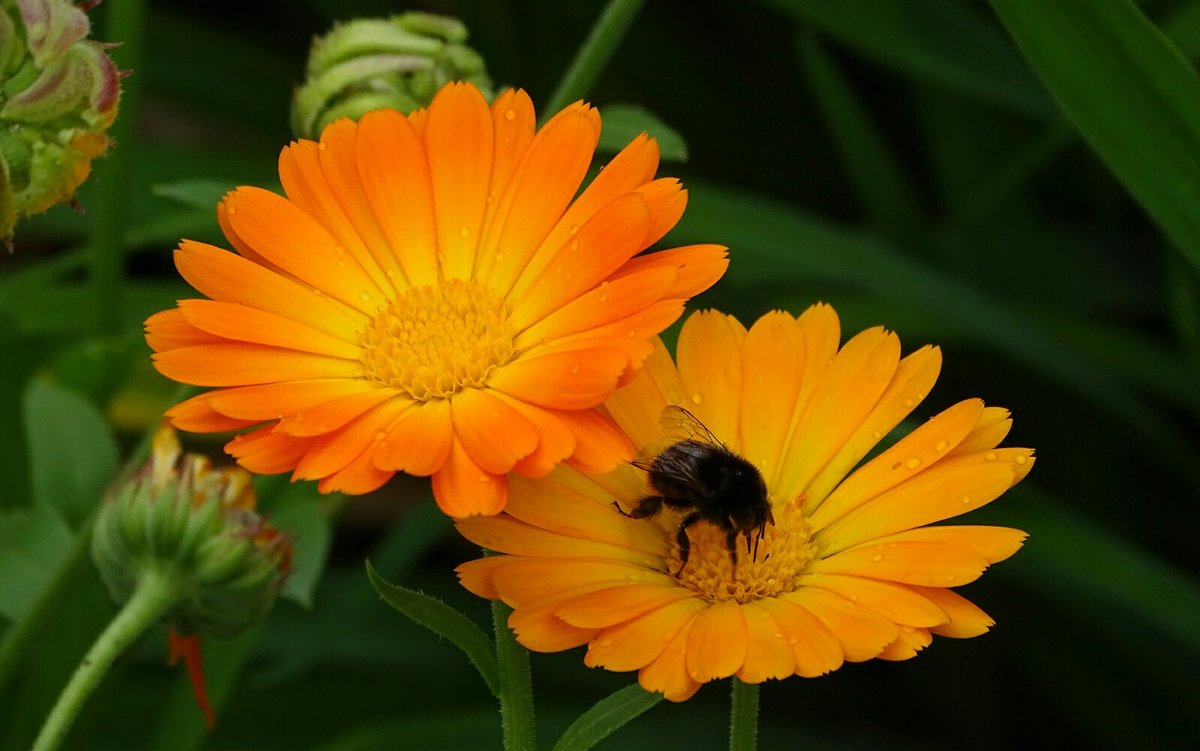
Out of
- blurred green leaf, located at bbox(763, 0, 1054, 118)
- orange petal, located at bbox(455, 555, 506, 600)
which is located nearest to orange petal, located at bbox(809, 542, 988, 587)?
orange petal, located at bbox(455, 555, 506, 600)

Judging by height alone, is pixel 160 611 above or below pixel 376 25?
below

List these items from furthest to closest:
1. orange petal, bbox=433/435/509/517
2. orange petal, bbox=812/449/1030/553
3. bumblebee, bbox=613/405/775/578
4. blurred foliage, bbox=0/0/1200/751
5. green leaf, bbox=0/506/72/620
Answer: blurred foliage, bbox=0/0/1200/751 → green leaf, bbox=0/506/72/620 → bumblebee, bbox=613/405/775/578 → orange petal, bbox=812/449/1030/553 → orange petal, bbox=433/435/509/517

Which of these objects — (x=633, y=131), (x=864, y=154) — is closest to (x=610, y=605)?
(x=633, y=131)

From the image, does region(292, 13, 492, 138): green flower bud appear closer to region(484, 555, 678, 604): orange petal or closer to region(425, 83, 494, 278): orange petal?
region(425, 83, 494, 278): orange petal

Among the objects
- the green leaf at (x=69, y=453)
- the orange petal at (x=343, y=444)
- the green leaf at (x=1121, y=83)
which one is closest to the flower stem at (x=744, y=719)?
the orange petal at (x=343, y=444)

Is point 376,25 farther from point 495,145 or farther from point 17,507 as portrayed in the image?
point 17,507

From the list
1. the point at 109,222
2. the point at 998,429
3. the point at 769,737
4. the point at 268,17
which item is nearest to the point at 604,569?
the point at 998,429

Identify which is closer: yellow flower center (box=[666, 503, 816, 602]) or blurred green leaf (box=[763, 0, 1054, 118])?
yellow flower center (box=[666, 503, 816, 602])
